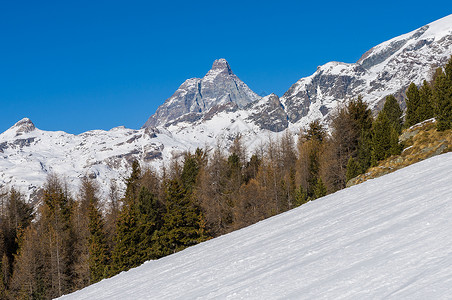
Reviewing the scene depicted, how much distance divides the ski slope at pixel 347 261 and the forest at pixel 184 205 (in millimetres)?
21445

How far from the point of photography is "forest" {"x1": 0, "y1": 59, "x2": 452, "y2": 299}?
127 ft

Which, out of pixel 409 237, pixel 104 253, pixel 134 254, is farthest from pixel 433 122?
pixel 104 253

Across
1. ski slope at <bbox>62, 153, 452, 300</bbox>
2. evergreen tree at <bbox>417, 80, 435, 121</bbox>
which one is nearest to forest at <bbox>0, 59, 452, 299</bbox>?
evergreen tree at <bbox>417, 80, 435, 121</bbox>

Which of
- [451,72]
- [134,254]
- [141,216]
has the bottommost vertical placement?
[134,254]

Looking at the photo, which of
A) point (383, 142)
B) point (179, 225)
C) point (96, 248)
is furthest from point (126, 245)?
point (383, 142)

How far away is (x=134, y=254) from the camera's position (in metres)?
40.9

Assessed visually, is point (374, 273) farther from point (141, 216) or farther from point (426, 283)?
point (141, 216)

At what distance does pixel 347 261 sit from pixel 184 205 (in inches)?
1479

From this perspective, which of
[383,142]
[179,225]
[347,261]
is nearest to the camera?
[347,261]

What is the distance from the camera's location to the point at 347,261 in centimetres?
648

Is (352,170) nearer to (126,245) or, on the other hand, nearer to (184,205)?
(184,205)

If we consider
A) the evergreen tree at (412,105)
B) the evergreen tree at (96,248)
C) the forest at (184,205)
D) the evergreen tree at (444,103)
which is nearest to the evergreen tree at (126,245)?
the forest at (184,205)

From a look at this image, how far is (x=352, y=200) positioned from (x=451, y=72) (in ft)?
72.4

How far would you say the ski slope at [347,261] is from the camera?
499 centimetres
